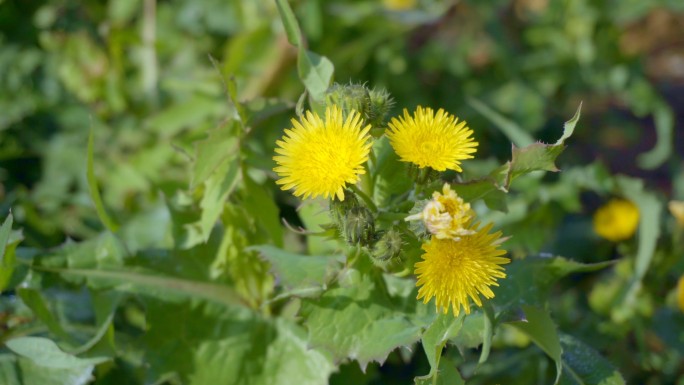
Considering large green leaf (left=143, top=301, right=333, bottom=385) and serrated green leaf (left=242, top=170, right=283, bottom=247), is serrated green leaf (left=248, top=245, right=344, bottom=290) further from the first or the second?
large green leaf (left=143, top=301, right=333, bottom=385)

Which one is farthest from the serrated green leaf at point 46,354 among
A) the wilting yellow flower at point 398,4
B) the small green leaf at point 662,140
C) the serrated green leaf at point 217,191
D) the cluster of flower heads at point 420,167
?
the small green leaf at point 662,140

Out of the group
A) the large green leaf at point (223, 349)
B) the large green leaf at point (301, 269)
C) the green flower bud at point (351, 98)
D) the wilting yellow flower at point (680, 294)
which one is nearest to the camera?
the green flower bud at point (351, 98)

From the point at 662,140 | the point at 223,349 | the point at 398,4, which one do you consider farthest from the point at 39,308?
the point at 662,140

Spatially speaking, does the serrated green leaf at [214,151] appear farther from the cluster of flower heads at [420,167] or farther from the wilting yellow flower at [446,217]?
the wilting yellow flower at [446,217]

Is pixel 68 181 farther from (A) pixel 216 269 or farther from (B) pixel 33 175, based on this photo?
(A) pixel 216 269

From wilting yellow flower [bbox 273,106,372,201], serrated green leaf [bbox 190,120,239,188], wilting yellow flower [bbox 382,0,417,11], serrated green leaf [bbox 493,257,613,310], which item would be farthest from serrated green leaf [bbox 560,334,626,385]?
wilting yellow flower [bbox 382,0,417,11]
